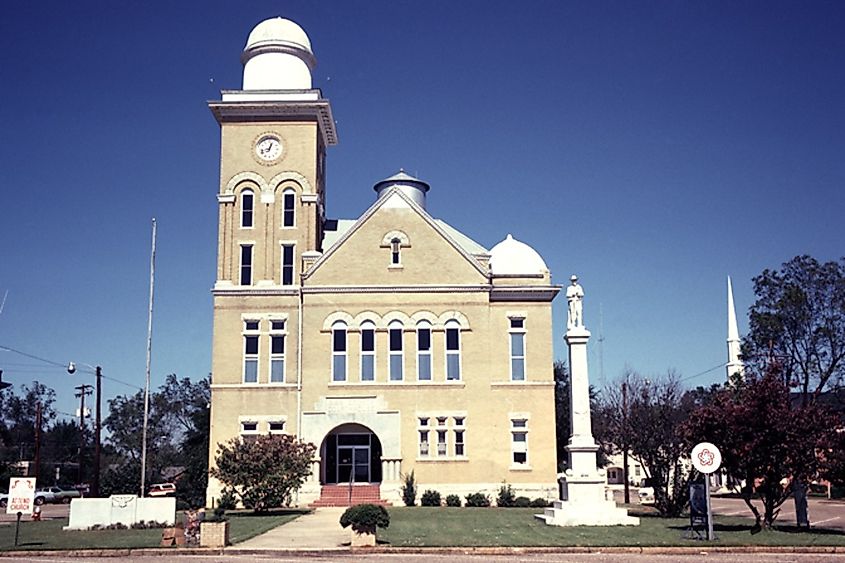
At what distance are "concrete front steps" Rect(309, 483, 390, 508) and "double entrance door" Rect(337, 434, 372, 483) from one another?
1.10 metres

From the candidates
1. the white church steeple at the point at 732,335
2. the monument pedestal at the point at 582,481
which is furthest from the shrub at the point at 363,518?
the white church steeple at the point at 732,335

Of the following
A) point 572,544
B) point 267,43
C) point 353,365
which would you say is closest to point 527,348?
point 353,365

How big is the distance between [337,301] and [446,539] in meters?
22.3

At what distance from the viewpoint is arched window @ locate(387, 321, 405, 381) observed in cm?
4497

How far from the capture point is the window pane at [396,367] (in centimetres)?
4494

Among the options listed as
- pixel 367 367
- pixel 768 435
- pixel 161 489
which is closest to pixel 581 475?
pixel 768 435

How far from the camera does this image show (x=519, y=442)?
45031mm

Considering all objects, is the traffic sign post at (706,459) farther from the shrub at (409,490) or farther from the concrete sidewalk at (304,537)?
the shrub at (409,490)

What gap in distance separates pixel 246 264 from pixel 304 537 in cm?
2292

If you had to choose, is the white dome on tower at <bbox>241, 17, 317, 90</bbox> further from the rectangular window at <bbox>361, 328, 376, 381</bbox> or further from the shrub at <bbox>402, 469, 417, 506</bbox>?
the shrub at <bbox>402, 469, 417, 506</bbox>

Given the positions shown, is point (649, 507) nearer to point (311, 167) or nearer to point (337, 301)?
point (337, 301)

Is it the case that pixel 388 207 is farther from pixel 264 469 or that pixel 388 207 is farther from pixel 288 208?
pixel 264 469

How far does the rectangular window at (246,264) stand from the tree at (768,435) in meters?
25.3

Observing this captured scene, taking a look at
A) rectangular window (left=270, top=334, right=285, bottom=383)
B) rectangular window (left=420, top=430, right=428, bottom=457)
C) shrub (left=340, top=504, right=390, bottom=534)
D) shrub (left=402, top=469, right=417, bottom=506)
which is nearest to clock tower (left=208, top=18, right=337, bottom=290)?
rectangular window (left=270, top=334, right=285, bottom=383)
